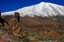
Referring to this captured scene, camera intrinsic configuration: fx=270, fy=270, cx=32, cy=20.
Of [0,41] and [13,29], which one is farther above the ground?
[13,29]

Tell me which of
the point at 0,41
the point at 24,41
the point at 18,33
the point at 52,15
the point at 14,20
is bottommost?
the point at 0,41

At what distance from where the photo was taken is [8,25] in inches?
2104

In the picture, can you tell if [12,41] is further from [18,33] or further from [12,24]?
[12,24]

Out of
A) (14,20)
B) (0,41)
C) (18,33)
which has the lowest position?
(0,41)

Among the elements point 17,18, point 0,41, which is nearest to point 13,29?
point 17,18

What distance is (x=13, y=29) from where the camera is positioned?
5144 cm

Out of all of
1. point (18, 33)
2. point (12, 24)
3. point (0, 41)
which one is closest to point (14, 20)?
point (12, 24)

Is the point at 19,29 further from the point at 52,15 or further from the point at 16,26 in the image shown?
the point at 52,15

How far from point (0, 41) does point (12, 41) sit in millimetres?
4377

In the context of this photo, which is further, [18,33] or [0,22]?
[0,22]

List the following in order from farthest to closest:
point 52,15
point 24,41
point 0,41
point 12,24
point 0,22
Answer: point 52,15 < point 0,22 < point 12,24 < point 24,41 < point 0,41

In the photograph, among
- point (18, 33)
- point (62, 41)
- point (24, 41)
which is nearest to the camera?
point (24, 41)

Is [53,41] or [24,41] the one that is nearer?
[24,41]

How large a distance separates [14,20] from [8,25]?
5.17ft
